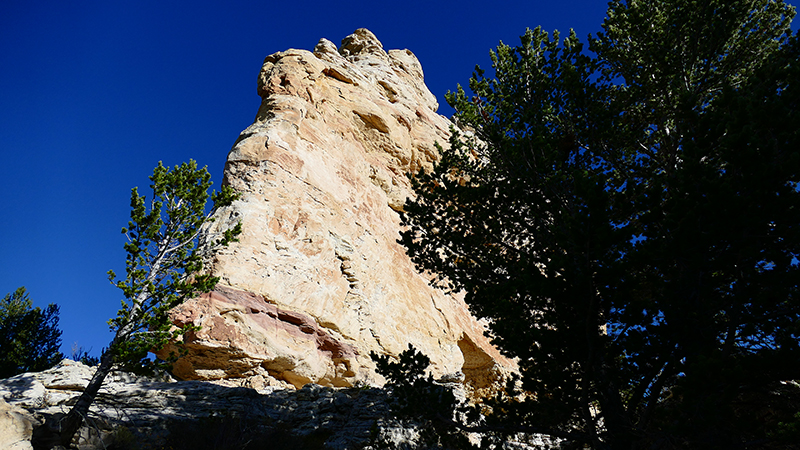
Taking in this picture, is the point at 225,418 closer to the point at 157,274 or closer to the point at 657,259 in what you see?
the point at 157,274

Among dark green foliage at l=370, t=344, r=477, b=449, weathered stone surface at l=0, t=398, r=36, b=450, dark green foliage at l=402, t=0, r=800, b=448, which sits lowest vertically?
Answer: weathered stone surface at l=0, t=398, r=36, b=450

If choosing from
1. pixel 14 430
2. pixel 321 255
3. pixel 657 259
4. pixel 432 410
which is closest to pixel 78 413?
pixel 14 430

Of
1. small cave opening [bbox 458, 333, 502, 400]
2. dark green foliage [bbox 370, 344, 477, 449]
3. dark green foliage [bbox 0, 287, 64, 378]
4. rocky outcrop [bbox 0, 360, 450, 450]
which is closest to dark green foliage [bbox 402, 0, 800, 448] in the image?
dark green foliage [bbox 370, 344, 477, 449]

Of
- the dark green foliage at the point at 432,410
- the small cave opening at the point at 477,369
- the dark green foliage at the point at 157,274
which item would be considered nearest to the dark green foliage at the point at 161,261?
the dark green foliage at the point at 157,274

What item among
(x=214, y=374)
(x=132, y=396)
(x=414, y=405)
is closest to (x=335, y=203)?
(x=214, y=374)

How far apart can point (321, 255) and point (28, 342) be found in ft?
55.2

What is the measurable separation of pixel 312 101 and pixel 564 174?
16611mm

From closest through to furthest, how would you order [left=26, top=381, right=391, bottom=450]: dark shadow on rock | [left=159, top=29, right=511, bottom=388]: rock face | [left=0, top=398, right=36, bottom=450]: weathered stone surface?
[left=0, top=398, right=36, bottom=450]: weathered stone surface, [left=26, top=381, right=391, bottom=450]: dark shadow on rock, [left=159, top=29, right=511, bottom=388]: rock face

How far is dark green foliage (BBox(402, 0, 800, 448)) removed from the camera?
4844 mm

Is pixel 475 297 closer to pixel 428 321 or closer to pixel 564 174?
pixel 564 174

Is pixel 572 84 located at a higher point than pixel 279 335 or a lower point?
higher

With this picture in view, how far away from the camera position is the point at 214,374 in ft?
36.4

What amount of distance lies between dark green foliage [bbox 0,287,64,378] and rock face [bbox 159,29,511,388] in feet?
47.4

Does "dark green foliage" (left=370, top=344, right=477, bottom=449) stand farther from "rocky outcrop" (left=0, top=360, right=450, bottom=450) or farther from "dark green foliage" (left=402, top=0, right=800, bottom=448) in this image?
"rocky outcrop" (left=0, top=360, right=450, bottom=450)
